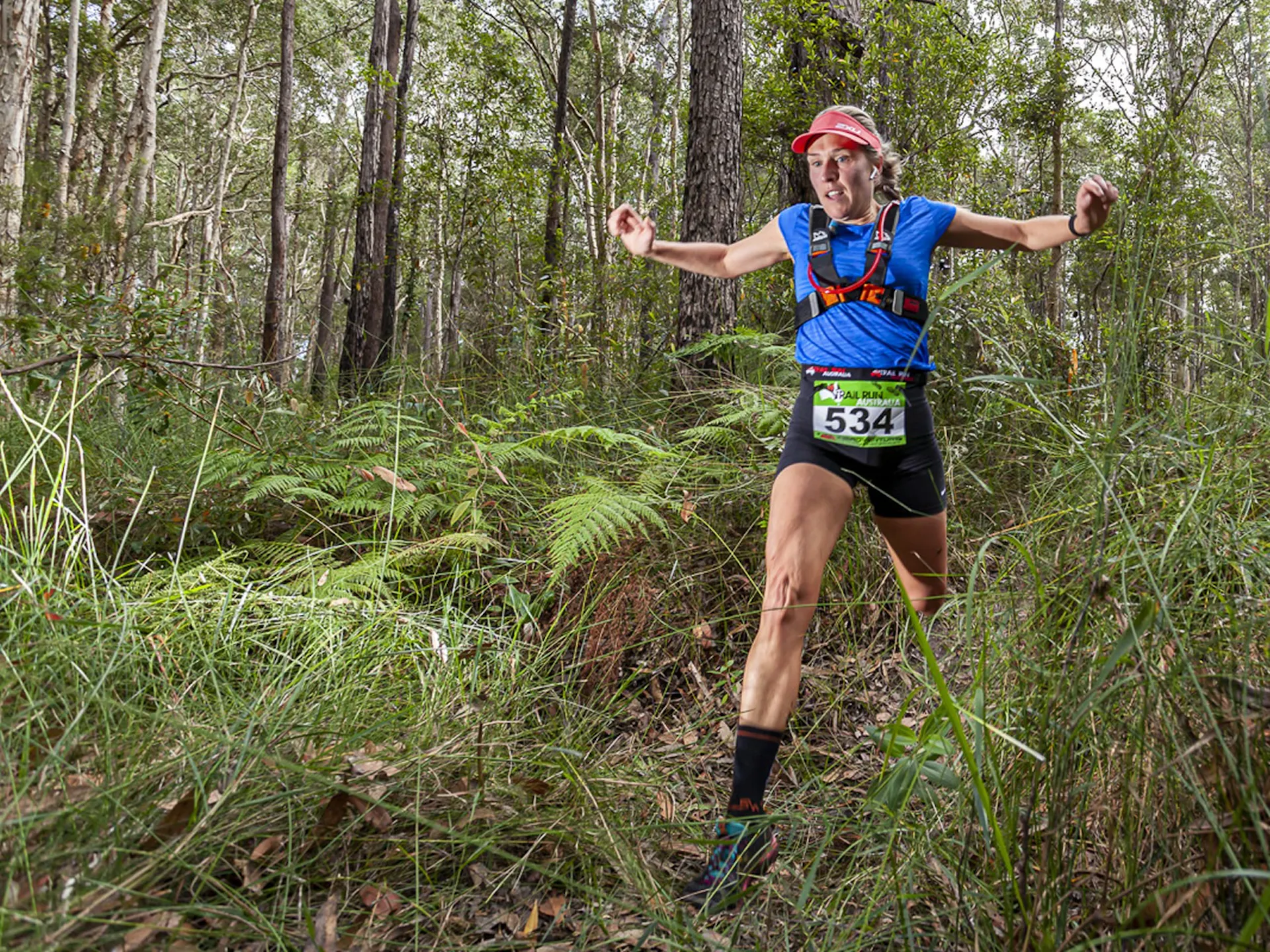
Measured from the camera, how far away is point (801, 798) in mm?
2561

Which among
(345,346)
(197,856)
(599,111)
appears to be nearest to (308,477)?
(197,856)

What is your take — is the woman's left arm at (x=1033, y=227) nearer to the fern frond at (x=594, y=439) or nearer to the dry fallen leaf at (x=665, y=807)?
the fern frond at (x=594, y=439)

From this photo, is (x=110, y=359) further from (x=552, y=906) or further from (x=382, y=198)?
(x=382, y=198)

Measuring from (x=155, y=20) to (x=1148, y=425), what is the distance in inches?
667

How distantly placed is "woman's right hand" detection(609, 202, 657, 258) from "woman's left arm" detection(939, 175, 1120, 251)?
1048 mm

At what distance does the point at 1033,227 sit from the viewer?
2.47 metres

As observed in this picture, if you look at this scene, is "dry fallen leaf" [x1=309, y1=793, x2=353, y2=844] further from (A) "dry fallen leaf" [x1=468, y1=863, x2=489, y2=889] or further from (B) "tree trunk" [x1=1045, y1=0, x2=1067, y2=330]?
(B) "tree trunk" [x1=1045, y1=0, x2=1067, y2=330]

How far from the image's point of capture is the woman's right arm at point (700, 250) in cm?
288

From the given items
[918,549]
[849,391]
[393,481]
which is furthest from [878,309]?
[393,481]

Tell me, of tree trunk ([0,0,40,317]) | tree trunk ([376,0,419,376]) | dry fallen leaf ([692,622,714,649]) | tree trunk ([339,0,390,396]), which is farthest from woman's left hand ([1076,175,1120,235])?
tree trunk ([376,0,419,376])

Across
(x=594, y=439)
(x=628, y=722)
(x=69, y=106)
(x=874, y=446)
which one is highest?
(x=69, y=106)

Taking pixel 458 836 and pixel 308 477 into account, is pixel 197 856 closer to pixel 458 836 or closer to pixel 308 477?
pixel 458 836

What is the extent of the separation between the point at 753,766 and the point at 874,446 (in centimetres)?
101

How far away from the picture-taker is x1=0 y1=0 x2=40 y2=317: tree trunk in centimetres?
548
